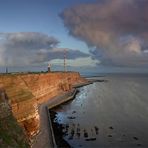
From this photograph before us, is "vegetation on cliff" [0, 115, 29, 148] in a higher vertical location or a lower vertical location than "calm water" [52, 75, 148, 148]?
higher

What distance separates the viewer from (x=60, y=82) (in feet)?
369

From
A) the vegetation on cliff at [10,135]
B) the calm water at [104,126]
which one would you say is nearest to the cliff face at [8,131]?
the vegetation on cliff at [10,135]

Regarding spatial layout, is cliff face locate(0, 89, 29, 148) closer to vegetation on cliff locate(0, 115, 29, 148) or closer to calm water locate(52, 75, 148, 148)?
vegetation on cliff locate(0, 115, 29, 148)

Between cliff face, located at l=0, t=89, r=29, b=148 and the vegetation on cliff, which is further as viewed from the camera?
cliff face, located at l=0, t=89, r=29, b=148

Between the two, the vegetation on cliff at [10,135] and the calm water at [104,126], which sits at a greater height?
the vegetation on cliff at [10,135]

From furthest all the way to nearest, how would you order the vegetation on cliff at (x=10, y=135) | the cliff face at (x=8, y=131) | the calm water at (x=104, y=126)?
the calm water at (x=104, y=126) → the cliff face at (x=8, y=131) → the vegetation on cliff at (x=10, y=135)

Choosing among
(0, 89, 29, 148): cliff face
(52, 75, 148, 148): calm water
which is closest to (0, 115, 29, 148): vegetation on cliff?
(0, 89, 29, 148): cliff face

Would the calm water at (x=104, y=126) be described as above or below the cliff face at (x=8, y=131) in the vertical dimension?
below

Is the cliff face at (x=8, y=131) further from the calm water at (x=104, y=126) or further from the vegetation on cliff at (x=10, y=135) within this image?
the calm water at (x=104, y=126)

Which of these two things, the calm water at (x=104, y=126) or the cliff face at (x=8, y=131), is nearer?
Answer: the cliff face at (x=8, y=131)

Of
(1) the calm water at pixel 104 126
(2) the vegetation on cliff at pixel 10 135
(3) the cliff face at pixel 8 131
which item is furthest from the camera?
(1) the calm water at pixel 104 126

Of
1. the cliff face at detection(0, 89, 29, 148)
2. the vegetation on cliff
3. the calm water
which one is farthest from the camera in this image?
the calm water

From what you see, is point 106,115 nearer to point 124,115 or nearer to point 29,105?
point 124,115

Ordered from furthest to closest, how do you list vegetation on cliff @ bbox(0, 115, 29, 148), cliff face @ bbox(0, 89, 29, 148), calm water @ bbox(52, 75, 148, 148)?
calm water @ bbox(52, 75, 148, 148) < cliff face @ bbox(0, 89, 29, 148) < vegetation on cliff @ bbox(0, 115, 29, 148)
